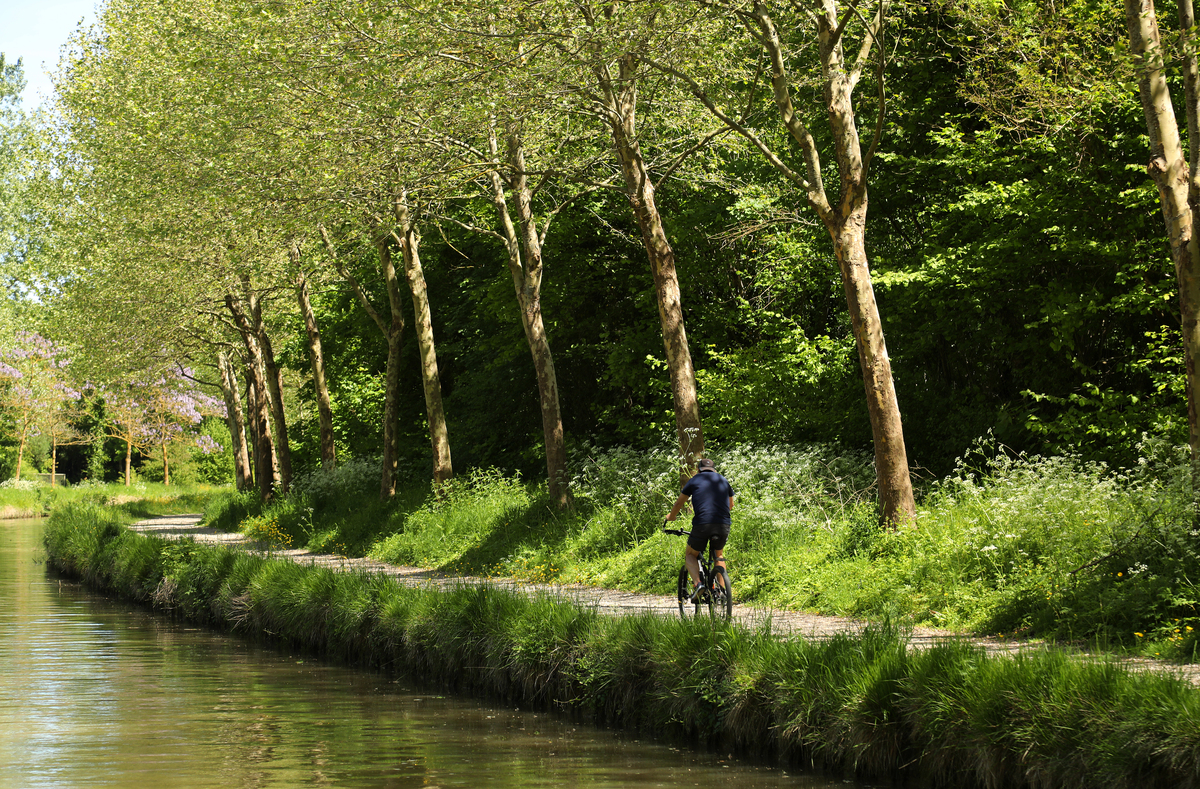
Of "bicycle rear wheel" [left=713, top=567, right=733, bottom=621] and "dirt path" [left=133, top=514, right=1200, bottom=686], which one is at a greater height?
"bicycle rear wheel" [left=713, top=567, right=733, bottom=621]

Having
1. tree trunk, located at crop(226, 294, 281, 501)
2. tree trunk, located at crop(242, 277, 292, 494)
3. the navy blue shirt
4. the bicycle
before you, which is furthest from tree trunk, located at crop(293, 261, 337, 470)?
the bicycle

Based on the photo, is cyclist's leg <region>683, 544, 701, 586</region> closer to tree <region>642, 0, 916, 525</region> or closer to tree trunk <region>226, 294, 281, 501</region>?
tree <region>642, 0, 916, 525</region>

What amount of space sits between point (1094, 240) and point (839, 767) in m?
11.3

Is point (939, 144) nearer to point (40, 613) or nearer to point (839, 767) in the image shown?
point (839, 767)

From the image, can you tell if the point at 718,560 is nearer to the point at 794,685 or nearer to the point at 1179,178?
the point at 794,685

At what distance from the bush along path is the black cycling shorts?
1.02 metres

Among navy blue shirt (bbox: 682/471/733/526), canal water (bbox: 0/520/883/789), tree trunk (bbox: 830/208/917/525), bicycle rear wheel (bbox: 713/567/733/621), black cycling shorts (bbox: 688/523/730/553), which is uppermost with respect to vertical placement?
tree trunk (bbox: 830/208/917/525)

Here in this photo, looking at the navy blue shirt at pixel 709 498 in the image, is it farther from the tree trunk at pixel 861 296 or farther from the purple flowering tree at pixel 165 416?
the purple flowering tree at pixel 165 416

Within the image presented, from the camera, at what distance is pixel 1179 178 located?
35.3 feet

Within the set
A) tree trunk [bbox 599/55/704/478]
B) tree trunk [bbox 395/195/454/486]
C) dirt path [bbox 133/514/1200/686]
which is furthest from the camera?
tree trunk [bbox 395/195/454/486]

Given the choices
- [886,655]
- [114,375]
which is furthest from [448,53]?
[114,375]

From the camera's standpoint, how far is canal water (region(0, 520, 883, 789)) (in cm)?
909

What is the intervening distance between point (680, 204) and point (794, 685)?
17439 millimetres

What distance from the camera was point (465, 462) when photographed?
2967 cm
